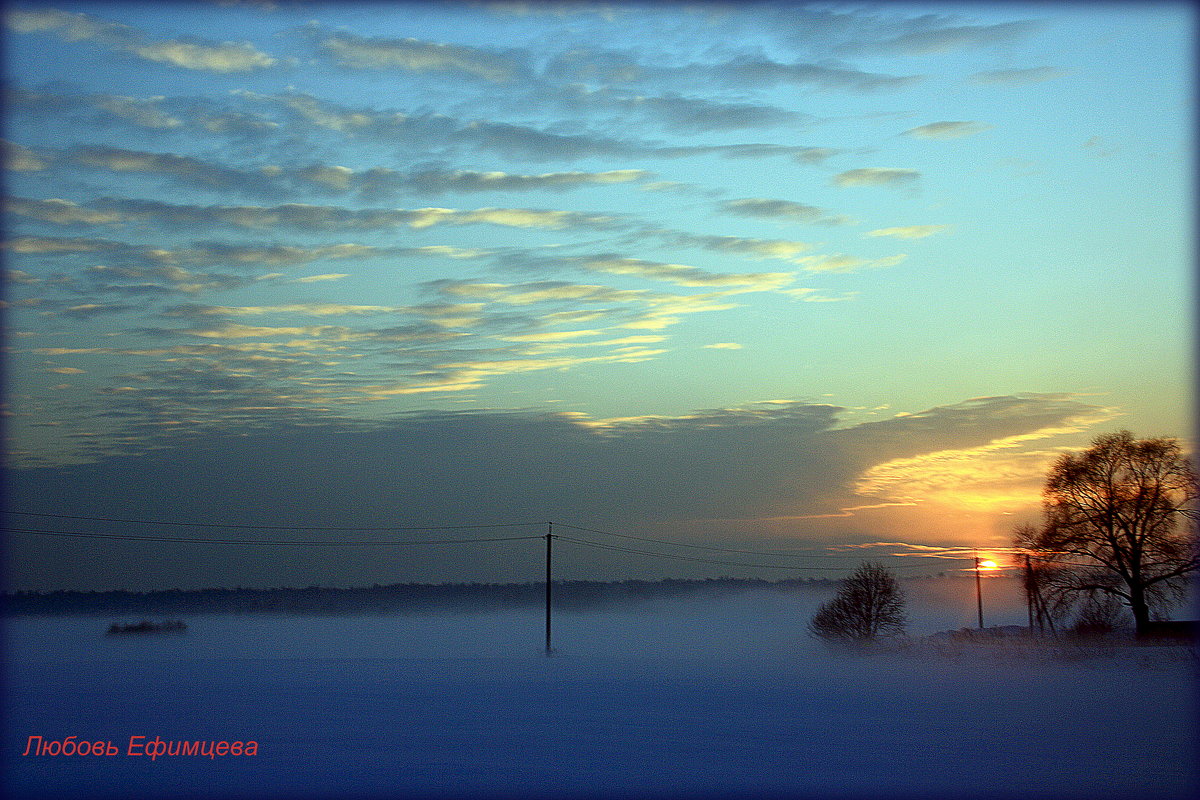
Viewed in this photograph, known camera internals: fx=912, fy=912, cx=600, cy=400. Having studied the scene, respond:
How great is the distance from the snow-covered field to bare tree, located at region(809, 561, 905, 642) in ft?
24.8

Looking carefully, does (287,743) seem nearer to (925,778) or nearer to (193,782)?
(193,782)

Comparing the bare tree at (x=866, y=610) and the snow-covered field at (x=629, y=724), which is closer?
the snow-covered field at (x=629, y=724)

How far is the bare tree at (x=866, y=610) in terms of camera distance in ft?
210

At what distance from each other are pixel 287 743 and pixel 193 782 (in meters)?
5.02

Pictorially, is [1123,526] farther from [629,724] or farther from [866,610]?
[629,724]

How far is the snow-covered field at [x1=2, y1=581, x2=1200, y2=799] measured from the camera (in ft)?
68.8

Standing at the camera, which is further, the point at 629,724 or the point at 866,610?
the point at 866,610

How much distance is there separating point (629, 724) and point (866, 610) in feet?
129

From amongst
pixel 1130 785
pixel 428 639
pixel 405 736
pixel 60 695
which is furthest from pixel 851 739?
pixel 428 639

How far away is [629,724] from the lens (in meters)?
29.6

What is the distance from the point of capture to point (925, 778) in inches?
844

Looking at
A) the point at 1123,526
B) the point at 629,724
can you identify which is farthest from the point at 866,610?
the point at 629,724

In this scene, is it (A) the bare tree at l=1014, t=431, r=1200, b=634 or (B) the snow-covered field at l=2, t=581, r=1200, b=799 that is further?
(A) the bare tree at l=1014, t=431, r=1200, b=634

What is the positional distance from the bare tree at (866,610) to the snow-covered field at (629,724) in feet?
24.8
